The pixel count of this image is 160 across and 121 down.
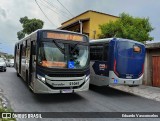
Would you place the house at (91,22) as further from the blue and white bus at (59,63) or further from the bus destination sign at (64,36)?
the blue and white bus at (59,63)

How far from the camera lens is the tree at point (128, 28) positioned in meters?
22.6

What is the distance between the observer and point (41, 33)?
923cm

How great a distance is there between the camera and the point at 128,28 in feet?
74.2

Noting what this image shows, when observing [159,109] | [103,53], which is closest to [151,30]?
[103,53]

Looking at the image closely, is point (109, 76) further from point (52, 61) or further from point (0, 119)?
point (0, 119)

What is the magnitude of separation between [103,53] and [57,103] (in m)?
4.21

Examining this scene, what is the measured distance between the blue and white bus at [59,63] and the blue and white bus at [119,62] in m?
1.90

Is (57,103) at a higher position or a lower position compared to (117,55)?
lower

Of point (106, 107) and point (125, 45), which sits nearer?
point (106, 107)

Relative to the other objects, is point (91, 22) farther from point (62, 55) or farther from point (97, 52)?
point (62, 55)

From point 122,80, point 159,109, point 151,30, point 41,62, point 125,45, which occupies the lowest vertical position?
point 159,109

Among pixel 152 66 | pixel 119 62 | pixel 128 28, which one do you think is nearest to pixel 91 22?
pixel 128 28

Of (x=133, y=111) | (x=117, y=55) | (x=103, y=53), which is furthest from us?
(x=103, y=53)

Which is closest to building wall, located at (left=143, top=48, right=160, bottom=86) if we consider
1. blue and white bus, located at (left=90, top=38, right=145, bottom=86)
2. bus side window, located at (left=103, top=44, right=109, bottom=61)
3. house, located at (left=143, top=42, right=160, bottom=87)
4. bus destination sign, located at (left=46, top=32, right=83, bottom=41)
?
house, located at (left=143, top=42, right=160, bottom=87)
